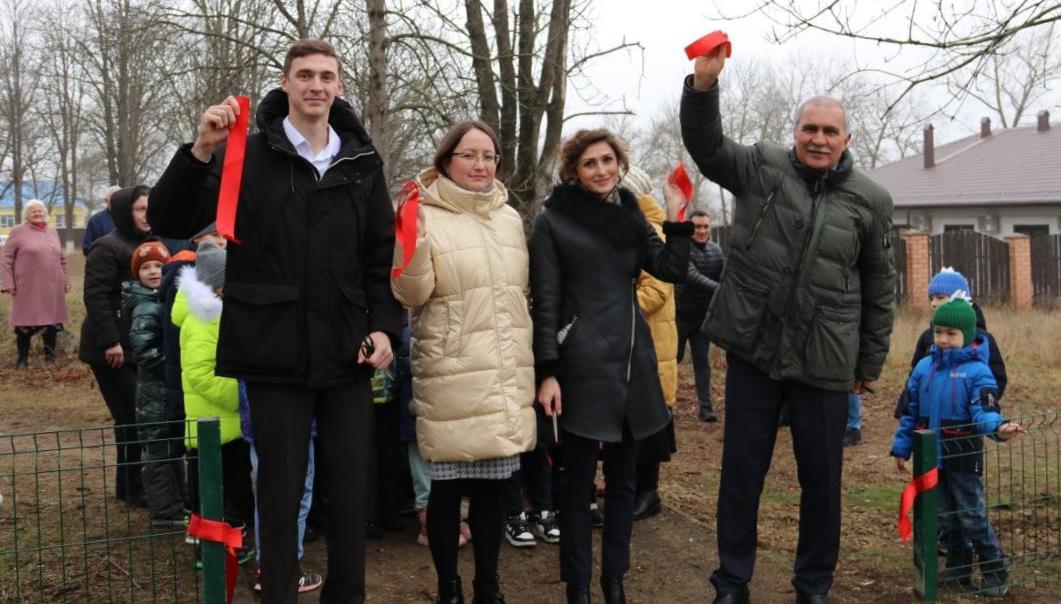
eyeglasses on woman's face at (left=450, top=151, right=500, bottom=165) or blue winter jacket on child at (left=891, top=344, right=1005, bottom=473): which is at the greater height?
eyeglasses on woman's face at (left=450, top=151, right=500, bottom=165)

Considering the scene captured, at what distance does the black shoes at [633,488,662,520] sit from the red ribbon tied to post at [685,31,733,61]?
113 inches

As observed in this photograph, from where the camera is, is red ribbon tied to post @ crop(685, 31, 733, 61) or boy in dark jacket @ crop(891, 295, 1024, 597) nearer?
red ribbon tied to post @ crop(685, 31, 733, 61)

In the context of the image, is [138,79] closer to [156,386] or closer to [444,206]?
[156,386]

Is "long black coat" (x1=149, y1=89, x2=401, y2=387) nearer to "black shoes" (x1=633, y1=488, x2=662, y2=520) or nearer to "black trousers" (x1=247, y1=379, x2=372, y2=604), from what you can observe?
"black trousers" (x1=247, y1=379, x2=372, y2=604)

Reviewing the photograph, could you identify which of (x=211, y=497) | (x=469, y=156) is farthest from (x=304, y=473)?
(x=469, y=156)

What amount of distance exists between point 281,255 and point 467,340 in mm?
851

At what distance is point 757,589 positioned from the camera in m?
4.72

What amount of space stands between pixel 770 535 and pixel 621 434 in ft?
6.61

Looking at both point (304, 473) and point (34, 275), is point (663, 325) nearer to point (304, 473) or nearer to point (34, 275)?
point (304, 473)

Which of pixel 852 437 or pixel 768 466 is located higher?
pixel 768 466

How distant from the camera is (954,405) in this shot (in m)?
4.71

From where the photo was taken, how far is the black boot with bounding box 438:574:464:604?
4.14 meters

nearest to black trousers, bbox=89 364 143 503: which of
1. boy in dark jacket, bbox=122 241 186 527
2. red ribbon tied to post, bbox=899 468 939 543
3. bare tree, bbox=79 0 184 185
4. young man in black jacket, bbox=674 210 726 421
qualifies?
boy in dark jacket, bbox=122 241 186 527

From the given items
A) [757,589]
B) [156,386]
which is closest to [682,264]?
[757,589]
